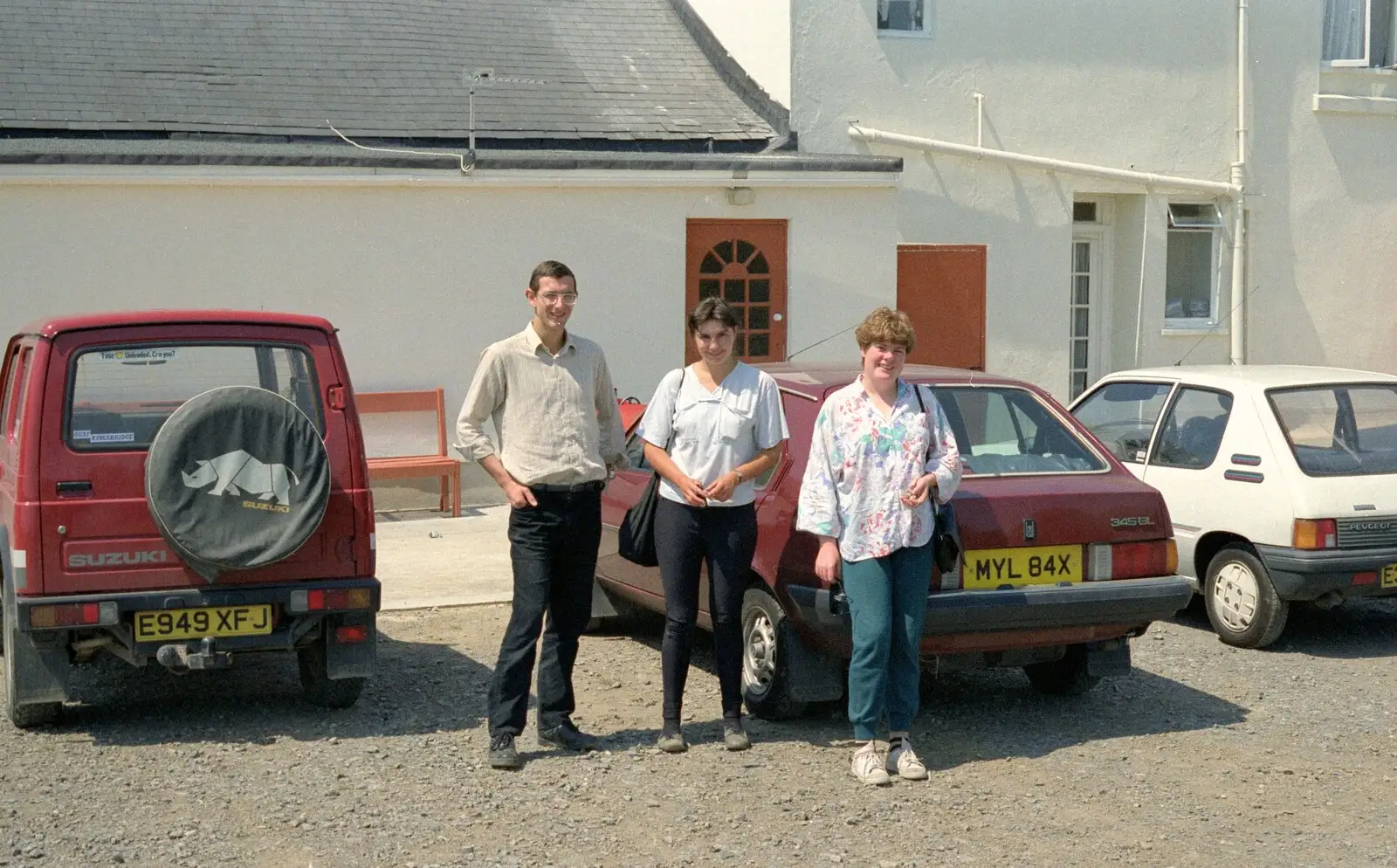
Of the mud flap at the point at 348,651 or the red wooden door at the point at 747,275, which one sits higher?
the red wooden door at the point at 747,275

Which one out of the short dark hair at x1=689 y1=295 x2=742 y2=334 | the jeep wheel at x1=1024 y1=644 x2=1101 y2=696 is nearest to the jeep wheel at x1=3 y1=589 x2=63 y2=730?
the short dark hair at x1=689 y1=295 x2=742 y2=334

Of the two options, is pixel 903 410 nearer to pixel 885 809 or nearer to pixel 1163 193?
pixel 885 809

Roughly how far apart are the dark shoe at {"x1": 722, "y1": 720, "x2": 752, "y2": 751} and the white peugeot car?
135 inches

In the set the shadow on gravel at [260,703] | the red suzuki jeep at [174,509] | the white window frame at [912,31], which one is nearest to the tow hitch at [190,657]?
the red suzuki jeep at [174,509]

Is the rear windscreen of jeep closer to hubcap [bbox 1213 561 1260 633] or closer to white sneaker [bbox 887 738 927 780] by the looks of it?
white sneaker [bbox 887 738 927 780]

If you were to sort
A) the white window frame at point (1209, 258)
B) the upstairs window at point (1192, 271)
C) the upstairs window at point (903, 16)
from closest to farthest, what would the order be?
1. the upstairs window at point (903, 16)
2. the white window frame at point (1209, 258)
3. the upstairs window at point (1192, 271)

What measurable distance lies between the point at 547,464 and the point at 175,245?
723cm

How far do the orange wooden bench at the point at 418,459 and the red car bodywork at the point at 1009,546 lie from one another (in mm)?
6076

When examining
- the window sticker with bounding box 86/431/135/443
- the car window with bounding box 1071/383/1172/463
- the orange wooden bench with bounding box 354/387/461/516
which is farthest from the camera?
the orange wooden bench with bounding box 354/387/461/516

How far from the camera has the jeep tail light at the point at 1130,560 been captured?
6.76m

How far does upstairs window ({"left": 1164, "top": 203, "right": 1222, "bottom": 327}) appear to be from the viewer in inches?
673

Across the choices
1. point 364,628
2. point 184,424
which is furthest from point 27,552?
point 364,628

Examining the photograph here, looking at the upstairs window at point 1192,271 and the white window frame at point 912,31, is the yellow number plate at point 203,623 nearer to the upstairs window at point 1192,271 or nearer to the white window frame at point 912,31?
the white window frame at point 912,31

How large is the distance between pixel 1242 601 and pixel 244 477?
532cm
